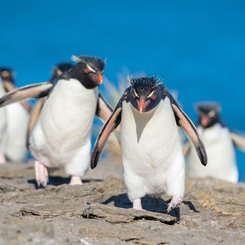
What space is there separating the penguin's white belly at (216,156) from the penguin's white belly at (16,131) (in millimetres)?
3059

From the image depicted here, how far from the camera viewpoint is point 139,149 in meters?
6.60

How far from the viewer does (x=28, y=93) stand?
346 inches

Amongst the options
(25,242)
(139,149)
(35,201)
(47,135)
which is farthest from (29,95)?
(25,242)

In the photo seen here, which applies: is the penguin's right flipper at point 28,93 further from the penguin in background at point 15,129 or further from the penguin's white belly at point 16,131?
the penguin's white belly at point 16,131

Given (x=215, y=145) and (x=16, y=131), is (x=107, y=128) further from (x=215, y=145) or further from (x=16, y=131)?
(x=16, y=131)

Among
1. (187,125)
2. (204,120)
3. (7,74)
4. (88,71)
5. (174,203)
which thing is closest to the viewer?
(174,203)

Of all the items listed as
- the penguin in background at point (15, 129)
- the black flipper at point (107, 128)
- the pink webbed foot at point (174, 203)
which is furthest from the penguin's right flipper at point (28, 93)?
the penguin in background at point (15, 129)

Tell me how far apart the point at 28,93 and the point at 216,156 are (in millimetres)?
5637

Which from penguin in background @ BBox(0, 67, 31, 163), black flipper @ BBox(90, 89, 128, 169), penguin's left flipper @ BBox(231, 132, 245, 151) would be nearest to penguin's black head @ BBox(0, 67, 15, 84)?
penguin in background @ BBox(0, 67, 31, 163)

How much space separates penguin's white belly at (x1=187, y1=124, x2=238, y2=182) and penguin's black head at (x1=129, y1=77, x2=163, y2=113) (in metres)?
7.03

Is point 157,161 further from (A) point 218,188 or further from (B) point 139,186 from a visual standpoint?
(A) point 218,188

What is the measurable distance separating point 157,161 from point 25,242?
2104 mm

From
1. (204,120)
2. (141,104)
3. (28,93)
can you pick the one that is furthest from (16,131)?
(141,104)

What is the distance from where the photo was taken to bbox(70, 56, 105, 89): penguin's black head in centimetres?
798
